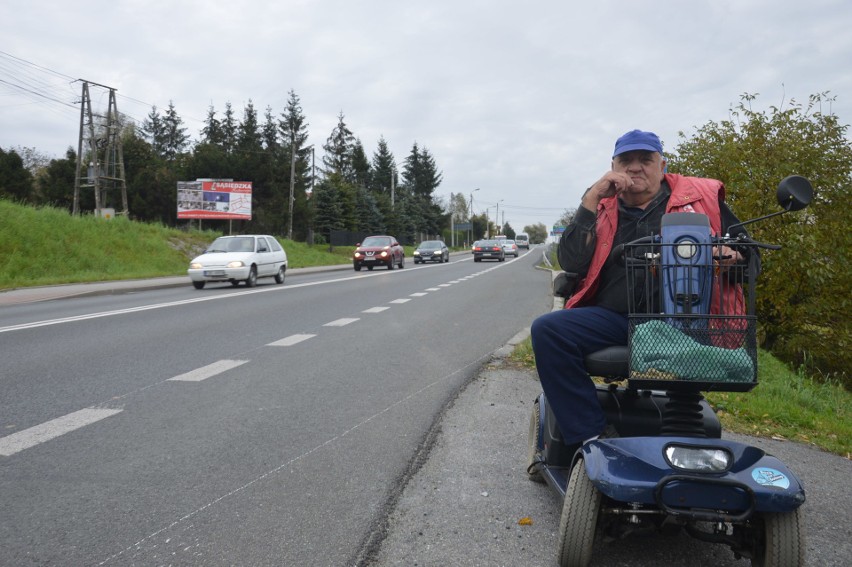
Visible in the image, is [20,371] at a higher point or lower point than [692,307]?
lower

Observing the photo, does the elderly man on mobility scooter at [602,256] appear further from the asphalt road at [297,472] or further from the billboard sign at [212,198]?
the billboard sign at [212,198]

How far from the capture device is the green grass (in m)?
4.88

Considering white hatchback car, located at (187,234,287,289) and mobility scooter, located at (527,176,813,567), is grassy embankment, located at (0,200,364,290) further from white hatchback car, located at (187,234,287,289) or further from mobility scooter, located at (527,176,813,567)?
mobility scooter, located at (527,176,813,567)

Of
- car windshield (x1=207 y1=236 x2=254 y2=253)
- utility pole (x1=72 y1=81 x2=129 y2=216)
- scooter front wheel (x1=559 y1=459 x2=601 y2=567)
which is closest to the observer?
scooter front wheel (x1=559 y1=459 x2=601 y2=567)

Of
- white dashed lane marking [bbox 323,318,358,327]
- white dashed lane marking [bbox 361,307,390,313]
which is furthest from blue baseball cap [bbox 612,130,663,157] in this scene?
white dashed lane marking [bbox 361,307,390,313]

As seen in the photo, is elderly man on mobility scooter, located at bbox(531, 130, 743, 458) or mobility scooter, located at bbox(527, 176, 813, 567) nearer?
mobility scooter, located at bbox(527, 176, 813, 567)

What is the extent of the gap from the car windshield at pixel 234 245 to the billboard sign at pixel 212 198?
26.3 meters

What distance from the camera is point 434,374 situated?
6.84 metres

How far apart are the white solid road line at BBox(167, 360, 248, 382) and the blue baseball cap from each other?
14.8 feet

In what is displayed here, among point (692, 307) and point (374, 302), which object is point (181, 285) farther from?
point (692, 307)

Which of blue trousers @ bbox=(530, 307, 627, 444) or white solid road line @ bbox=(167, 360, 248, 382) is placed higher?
blue trousers @ bbox=(530, 307, 627, 444)

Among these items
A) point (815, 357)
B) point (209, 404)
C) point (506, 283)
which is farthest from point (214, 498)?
point (506, 283)

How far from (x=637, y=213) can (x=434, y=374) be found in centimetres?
389

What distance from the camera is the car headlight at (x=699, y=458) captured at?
2309 millimetres
